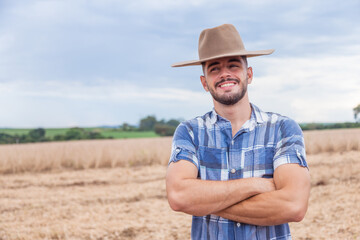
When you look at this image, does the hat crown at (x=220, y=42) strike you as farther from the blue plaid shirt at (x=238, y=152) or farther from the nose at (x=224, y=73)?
the blue plaid shirt at (x=238, y=152)

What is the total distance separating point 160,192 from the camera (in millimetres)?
8070

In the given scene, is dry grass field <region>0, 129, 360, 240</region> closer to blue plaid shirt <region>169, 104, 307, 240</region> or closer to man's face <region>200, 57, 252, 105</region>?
blue plaid shirt <region>169, 104, 307, 240</region>

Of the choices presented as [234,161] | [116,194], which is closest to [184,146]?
[234,161]

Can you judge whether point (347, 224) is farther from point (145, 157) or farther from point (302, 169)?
point (145, 157)

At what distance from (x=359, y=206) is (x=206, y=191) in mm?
5023

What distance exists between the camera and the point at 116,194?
8.06 metres

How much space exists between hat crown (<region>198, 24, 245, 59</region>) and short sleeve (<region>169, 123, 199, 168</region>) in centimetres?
49

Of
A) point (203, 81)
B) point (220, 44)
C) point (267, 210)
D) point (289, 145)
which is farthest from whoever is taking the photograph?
point (203, 81)

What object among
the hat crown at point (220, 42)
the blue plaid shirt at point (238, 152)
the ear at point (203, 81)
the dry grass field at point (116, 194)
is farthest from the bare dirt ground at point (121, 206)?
the hat crown at point (220, 42)

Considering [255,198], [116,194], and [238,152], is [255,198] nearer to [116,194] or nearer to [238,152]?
[238,152]

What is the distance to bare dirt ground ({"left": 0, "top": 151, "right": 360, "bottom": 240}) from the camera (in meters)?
5.52

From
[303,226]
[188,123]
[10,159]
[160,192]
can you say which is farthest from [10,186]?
Result: [188,123]

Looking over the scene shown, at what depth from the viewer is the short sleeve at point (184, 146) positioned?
7.38 feet

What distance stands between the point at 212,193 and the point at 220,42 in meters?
0.95
